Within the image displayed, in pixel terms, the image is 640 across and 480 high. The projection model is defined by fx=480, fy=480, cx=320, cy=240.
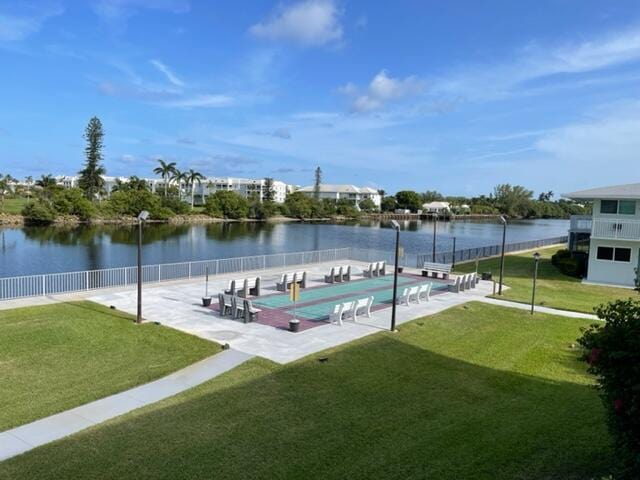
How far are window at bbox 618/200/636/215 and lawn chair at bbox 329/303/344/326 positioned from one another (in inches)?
806

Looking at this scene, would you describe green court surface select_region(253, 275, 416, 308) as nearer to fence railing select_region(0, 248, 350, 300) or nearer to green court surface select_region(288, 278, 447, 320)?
green court surface select_region(288, 278, 447, 320)

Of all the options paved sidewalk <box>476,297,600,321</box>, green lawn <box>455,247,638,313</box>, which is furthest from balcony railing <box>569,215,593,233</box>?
paved sidewalk <box>476,297,600,321</box>

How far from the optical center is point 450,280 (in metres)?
25.5

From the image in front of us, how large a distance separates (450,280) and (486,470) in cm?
1941

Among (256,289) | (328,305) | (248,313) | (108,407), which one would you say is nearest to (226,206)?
(256,289)

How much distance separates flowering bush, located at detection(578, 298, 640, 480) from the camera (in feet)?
16.2

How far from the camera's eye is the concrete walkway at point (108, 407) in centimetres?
772

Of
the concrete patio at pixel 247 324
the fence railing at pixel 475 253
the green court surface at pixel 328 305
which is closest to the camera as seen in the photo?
the concrete patio at pixel 247 324

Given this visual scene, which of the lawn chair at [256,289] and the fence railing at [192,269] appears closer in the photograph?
the lawn chair at [256,289]

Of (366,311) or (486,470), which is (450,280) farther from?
(486,470)

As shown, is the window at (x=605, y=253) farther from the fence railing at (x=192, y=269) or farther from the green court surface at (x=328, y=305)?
the fence railing at (x=192, y=269)

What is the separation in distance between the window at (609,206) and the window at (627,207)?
0.20m

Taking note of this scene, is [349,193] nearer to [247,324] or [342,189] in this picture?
[342,189]

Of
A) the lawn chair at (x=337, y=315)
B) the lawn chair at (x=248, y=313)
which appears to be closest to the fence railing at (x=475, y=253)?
the lawn chair at (x=337, y=315)
